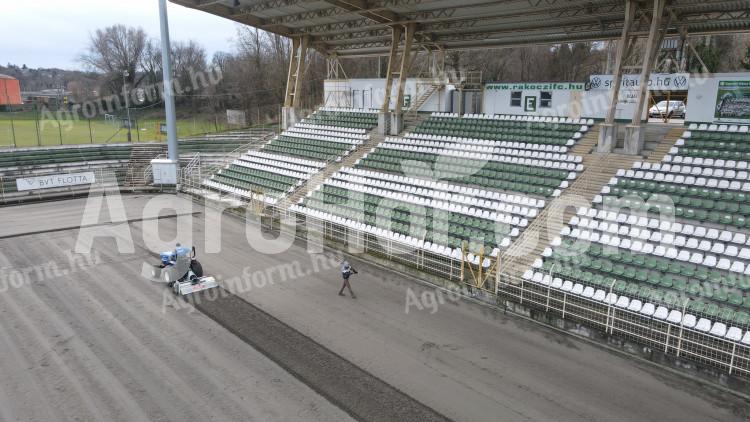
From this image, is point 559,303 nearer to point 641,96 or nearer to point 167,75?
point 641,96

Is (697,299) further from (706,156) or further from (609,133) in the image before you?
(609,133)

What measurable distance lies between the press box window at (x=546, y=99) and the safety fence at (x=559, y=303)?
12061 mm

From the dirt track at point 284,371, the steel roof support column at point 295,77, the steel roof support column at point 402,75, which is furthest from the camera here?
the steel roof support column at point 295,77

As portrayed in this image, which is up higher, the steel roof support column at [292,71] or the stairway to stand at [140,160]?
the steel roof support column at [292,71]

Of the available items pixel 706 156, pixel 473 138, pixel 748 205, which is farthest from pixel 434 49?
pixel 748 205

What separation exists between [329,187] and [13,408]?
1484cm

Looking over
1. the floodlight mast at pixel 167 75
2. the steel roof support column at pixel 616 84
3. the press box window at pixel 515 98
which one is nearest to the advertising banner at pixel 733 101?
the steel roof support column at pixel 616 84

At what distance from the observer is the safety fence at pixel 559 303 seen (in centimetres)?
988

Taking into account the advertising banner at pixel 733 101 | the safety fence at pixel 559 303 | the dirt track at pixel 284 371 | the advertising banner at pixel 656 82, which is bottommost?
the dirt track at pixel 284 371

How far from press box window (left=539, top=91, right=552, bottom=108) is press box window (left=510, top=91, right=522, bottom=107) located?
1196 mm

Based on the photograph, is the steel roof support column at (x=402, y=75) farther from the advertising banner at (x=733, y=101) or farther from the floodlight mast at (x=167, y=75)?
the advertising banner at (x=733, y=101)

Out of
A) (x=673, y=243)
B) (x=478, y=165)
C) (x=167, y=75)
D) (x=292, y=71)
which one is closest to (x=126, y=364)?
(x=673, y=243)

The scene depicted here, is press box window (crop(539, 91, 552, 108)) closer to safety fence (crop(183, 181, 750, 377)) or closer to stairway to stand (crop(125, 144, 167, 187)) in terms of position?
safety fence (crop(183, 181, 750, 377))

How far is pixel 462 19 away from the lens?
22500 millimetres
